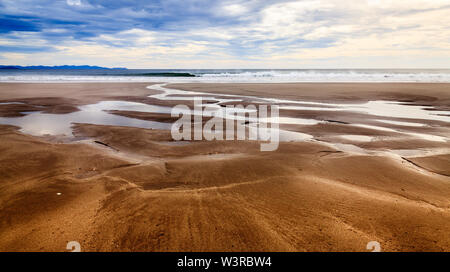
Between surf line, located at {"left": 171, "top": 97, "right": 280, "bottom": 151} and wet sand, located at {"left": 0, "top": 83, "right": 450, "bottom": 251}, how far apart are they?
0.99 m

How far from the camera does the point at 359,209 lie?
363 centimetres

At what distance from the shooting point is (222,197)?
402 cm

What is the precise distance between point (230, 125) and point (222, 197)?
237 inches

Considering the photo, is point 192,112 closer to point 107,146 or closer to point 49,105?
point 107,146

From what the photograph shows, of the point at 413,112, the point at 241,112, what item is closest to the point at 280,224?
the point at 241,112

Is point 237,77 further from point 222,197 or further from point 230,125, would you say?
point 222,197

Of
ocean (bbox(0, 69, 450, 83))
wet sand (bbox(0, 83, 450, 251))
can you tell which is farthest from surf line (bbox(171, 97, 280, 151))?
ocean (bbox(0, 69, 450, 83))

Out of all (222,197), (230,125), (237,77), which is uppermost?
(237,77)

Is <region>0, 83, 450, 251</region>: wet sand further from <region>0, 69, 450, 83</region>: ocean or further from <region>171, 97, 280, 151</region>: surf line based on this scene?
<region>0, 69, 450, 83</region>: ocean

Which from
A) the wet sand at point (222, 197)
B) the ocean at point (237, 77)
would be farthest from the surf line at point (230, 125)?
the ocean at point (237, 77)

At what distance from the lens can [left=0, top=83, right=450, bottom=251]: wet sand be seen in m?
2.99

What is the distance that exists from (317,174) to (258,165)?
3.96ft

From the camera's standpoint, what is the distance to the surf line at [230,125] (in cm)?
793

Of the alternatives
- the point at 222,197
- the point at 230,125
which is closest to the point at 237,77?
the point at 230,125
